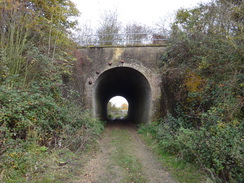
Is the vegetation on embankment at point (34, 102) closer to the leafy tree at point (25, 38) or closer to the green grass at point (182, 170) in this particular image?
the leafy tree at point (25, 38)

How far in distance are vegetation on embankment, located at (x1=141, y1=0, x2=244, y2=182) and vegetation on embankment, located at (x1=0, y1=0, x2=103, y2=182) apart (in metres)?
3.51

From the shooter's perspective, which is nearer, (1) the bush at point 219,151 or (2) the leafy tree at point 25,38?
(1) the bush at point 219,151

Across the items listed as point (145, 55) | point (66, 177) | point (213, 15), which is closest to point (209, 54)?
point (213, 15)

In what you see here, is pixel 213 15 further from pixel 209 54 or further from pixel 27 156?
pixel 27 156

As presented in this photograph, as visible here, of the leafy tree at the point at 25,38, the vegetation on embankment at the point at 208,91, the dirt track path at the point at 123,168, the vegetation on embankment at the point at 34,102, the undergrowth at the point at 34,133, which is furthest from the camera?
the leafy tree at the point at 25,38

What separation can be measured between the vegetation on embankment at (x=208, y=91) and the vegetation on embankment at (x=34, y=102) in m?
3.51

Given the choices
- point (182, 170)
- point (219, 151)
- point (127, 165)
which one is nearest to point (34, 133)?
point (127, 165)

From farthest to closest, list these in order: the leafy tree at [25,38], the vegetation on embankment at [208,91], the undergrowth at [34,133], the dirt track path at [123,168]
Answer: the leafy tree at [25,38], the dirt track path at [123,168], the vegetation on embankment at [208,91], the undergrowth at [34,133]

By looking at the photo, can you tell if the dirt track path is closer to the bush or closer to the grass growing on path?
the grass growing on path

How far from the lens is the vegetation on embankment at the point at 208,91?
4.34 meters

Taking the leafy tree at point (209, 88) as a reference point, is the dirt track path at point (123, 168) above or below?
below

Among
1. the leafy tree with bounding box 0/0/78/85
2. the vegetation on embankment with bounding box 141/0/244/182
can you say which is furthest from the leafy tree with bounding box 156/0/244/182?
the leafy tree with bounding box 0/0/78/85

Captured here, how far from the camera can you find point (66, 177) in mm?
4344

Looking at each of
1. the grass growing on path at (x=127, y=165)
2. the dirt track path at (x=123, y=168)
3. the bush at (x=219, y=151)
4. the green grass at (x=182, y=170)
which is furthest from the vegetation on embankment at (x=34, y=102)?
the bush at (x=219, y=151)
